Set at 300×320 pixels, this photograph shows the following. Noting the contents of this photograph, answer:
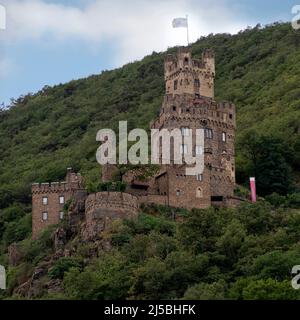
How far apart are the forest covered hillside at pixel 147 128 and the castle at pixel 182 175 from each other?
8.07 feet

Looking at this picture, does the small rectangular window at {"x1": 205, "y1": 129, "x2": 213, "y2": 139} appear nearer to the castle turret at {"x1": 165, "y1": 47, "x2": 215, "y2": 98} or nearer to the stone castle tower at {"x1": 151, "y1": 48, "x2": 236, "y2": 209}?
the stone castle tower at {"x1": 151, "y1": 48, "x2": 236, "y2": 209}

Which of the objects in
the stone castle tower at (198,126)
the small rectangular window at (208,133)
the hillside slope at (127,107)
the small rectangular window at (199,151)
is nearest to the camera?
the stone castle tower at (198,126)

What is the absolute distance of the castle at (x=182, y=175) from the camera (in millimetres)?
83875

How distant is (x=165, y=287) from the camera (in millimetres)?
70812

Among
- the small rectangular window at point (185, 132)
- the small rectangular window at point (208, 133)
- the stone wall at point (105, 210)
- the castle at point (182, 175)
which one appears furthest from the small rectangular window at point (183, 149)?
the stone wall at point (105, 210)

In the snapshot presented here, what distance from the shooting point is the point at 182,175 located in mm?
85062

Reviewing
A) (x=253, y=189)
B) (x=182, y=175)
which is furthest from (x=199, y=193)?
(x=253, y=189)

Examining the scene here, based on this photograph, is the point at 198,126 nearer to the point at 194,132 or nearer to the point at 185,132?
the point at 194,132

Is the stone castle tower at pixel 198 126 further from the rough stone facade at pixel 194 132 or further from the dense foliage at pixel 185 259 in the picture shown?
the dense foliage at pixel 185 259

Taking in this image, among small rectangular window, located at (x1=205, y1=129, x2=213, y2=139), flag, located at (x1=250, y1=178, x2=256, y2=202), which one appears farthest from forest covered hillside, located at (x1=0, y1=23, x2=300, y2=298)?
small rectangular window, located at (x1=205, y1=129, x2=213, y2=139)
